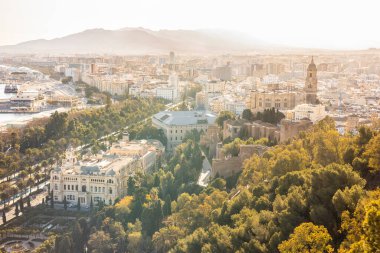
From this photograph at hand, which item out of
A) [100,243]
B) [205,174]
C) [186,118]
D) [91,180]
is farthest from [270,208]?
[186,118]

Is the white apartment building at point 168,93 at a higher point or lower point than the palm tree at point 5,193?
higher

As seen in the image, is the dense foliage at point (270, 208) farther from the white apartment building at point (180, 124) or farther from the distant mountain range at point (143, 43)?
the distant mountain range at point (143, 43)

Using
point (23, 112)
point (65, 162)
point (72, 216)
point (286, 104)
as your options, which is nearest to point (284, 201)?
point (72, 216)

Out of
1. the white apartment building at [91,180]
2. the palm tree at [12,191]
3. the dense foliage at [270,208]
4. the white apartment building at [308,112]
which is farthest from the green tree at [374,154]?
the white apartment building at [308,112]

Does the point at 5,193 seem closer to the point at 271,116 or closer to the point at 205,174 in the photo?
the point at 205,174

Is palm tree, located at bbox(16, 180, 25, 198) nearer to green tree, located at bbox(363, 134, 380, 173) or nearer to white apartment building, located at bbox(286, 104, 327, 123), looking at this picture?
white apartment building, located at bbox(286, 104, 327, 123)

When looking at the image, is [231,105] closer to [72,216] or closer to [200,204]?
[72,216]

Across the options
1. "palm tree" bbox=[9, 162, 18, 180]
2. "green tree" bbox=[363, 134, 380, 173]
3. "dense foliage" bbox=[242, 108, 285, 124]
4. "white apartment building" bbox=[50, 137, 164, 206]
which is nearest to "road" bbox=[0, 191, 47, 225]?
"white apartment building" bbox=[50, 137, 164, 206]
